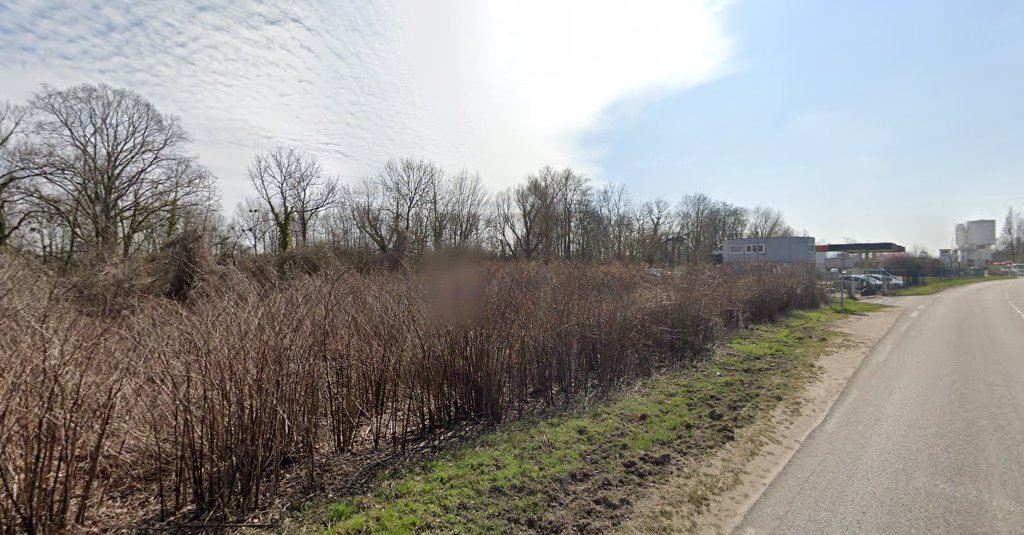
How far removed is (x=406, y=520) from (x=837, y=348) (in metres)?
11.8

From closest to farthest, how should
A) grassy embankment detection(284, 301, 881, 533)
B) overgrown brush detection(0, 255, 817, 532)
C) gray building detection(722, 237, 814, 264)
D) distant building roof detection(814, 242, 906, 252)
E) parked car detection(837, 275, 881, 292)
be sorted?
overgrown brush detection(0, 255, 817, 532), grassy embankment detection(284, 301, 881, 533), parked car detection(837, 275, 881, 292), gray building detection(722, 237, 814, 264), distant building roof detection(814, 242, 906, 252)

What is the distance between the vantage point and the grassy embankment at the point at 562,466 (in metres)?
Result: 3.55

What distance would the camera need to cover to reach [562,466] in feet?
14.5

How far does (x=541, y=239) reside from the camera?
1703 inches

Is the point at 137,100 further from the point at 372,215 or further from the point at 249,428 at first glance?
the point at 249,428

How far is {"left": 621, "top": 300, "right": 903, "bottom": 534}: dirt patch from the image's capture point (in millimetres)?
3605

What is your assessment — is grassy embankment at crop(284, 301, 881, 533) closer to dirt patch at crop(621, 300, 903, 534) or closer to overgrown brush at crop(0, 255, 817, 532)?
dirt patch at crop(621, 300, 903, 534)

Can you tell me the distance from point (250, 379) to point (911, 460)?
6.48 metres

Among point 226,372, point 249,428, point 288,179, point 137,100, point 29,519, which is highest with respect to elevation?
point 137,100

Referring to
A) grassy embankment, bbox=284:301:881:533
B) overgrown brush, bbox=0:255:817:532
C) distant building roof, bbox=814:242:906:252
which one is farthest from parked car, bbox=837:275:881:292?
overgrown brush, bbox=0:255:817:532

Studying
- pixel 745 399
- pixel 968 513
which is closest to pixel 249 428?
pixel 968 513

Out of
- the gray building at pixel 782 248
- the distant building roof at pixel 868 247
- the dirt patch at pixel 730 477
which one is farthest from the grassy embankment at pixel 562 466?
the distant building roof at pixel 868 247

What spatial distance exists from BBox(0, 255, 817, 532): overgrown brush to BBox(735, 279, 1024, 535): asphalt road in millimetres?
3153

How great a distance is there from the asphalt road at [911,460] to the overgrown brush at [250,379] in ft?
10.3
